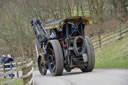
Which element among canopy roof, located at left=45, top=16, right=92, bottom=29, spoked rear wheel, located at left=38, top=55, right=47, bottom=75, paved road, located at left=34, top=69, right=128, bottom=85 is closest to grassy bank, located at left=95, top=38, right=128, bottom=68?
canopy roof, located at left=45, top=16, right=92, bottom=29

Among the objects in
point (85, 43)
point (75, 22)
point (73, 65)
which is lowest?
point (73, 65)

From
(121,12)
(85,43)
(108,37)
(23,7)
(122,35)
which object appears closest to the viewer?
(85,43)

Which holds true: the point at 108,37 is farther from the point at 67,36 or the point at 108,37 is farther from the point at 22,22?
the point at 67,36

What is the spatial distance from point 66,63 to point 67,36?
1.45 m

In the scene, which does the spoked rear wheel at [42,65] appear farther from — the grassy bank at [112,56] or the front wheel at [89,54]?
the grassy bank at [112,56]

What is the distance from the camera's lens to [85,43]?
564 inches

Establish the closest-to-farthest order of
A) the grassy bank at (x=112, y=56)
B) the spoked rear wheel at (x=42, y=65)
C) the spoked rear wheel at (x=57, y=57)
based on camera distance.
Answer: the spoked rear wheel at (x=57, y=57)
the spoked rear wheel at (x=42, y=65)
the grassy bank at (x=112, y=56)

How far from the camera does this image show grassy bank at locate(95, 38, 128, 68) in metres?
18.6

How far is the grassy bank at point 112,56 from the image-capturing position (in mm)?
18606

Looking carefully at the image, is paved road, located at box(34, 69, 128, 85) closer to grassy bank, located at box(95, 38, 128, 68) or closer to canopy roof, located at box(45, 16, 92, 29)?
canopy roof, located at box(45, 16, 92, 29)

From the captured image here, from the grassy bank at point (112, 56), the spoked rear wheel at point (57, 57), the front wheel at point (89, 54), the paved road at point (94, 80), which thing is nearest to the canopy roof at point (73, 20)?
the spoked rear wheel at point (57, 57)

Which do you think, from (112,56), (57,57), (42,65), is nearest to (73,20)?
(57,57)

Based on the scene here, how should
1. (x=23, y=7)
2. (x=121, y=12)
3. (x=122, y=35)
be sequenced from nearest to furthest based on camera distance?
1. (x=122, y=35)
2. (x=23, y=7)
3. (x=121, y=12)

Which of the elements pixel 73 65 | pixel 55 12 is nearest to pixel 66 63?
pixel 73 65
